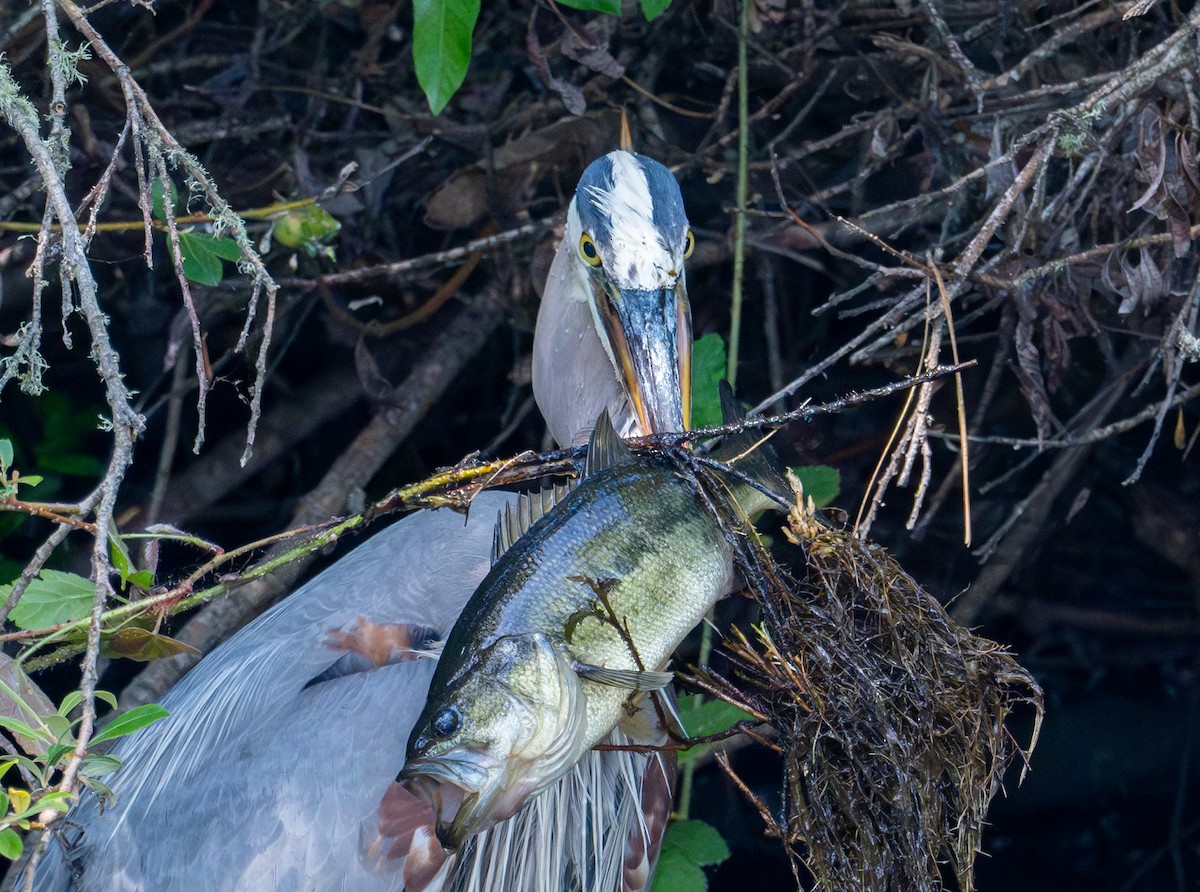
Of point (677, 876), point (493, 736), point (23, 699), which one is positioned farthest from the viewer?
point (677, 876)

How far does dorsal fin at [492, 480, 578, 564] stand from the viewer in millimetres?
1330

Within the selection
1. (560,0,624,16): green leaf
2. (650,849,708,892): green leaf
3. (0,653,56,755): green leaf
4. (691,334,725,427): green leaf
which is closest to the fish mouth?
(0,653,56,755): green leaf

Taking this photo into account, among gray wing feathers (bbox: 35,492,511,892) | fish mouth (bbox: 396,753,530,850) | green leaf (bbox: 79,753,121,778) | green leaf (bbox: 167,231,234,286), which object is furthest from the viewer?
green leaf (bbox: 167,231,234,286)

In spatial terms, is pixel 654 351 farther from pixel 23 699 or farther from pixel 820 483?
pixel 23 699

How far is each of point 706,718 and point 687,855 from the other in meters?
0.24

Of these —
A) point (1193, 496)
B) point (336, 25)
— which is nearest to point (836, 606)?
point (1193, 496)

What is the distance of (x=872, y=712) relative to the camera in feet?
4.07

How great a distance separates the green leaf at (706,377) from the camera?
1.89 meters

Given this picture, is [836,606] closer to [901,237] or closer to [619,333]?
[619,333]

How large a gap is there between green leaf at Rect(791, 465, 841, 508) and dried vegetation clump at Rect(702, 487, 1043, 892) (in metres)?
0.51

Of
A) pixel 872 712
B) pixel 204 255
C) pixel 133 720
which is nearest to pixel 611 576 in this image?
pixel 872 712

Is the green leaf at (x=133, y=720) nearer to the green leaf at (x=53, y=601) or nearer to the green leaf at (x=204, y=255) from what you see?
the green leaf at (x=53, y=601)

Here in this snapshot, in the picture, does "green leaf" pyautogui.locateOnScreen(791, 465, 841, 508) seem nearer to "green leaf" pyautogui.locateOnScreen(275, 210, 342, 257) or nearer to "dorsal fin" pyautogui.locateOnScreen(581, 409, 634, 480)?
"dorsal fin" pyautogui.locateOnScreen(581, 409, 634, 480)

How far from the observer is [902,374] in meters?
2.16
